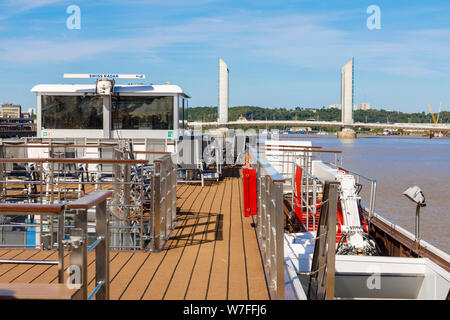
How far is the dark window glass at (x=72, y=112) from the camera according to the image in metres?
8.52

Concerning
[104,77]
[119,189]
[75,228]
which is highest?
[104,77]

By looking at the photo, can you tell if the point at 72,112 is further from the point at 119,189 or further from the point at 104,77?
the point at 119,189

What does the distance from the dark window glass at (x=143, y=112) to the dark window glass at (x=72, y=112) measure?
0.32 meters

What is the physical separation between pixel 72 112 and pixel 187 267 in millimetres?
5929

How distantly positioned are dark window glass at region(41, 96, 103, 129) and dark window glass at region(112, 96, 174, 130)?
0.32m

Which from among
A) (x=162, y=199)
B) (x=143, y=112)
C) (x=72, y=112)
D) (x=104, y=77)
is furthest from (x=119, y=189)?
(x=72, y=112)

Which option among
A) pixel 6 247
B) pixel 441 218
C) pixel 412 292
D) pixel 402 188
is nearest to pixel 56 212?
pixel 6 247

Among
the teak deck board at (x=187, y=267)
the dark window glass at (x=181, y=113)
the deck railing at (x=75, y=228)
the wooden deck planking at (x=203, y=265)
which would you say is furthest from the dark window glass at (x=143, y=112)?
the deck railing at (x=75, y=228)

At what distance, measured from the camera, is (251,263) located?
3531mm

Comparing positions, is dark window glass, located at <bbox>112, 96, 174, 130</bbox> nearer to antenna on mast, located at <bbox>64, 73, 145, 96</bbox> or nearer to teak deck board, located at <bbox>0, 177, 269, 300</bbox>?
antenna on mast, located at <bbox>64, 73, 145, 96</bbox>

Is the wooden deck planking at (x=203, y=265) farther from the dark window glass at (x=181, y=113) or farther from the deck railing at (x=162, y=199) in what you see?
the dark window glass at (x=181, y=113)

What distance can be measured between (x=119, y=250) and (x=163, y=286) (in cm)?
98

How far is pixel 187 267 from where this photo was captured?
3414 millimetres
